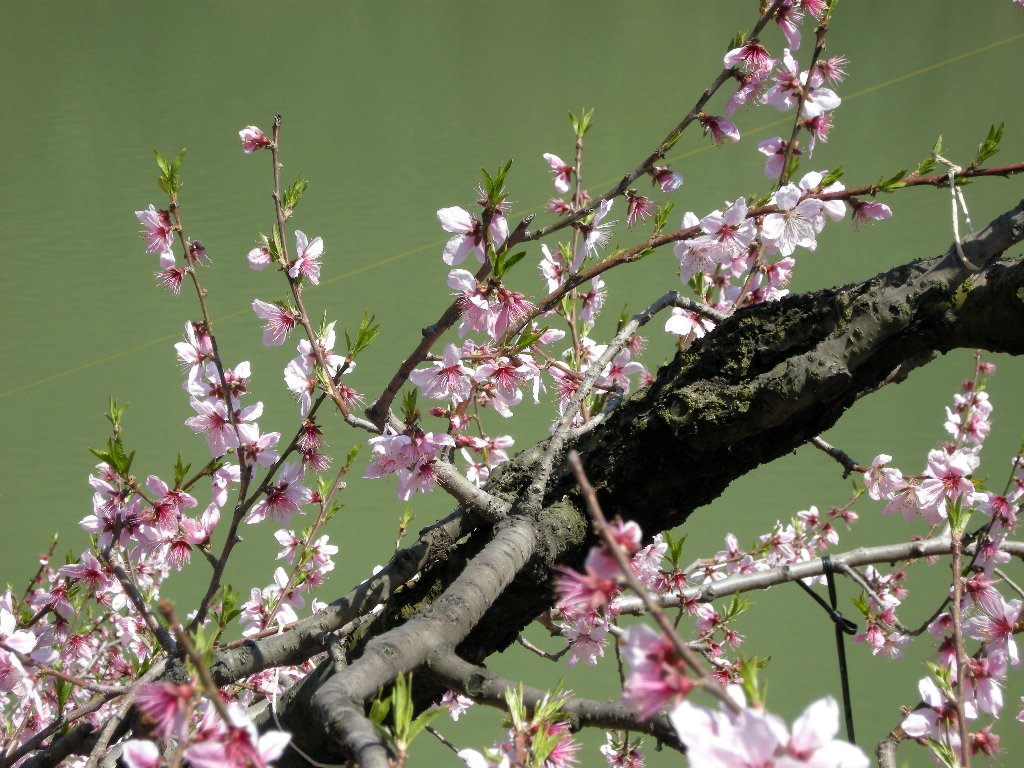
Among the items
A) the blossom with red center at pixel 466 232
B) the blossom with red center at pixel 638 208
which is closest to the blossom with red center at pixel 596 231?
the blossom with red center at pixel 638 208

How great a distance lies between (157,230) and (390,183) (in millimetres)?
2939

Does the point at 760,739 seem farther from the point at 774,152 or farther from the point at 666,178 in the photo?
the point at 774,152

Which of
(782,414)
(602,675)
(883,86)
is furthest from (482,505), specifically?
(883,86)

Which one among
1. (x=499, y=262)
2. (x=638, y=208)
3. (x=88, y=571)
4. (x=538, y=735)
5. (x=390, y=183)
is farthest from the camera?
(x=390, y=183)

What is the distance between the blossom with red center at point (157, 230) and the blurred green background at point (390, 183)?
3.76 ft

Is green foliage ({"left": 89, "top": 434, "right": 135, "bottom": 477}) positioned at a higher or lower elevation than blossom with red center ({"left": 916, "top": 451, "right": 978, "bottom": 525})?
lower

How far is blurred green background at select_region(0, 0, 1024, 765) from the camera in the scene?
2.24 m

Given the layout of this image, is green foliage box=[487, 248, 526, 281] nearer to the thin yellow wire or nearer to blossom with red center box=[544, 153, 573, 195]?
blossom with red center box=[544, 153, 573, 195]

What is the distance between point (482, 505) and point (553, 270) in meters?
0.58

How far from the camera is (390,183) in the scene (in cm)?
385

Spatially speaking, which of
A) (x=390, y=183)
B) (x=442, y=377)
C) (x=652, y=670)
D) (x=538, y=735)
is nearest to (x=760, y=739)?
(x=652, y=670)

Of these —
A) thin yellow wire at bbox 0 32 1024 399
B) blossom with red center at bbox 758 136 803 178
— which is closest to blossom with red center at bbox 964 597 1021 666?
blossom with red center at bbox 758 136 803 178

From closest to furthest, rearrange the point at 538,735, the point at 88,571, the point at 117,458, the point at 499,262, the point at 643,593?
the point at 643,593, the point at 538,735, the point at 499,262, the point at 117,458, the point at 88,571

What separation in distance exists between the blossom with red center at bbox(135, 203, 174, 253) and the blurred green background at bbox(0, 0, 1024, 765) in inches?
45.2
